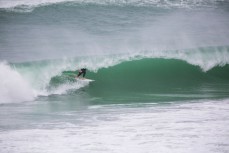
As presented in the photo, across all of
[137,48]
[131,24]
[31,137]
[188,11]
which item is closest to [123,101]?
[31,137]

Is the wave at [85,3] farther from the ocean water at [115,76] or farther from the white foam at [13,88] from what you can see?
the white foam at [13,88]

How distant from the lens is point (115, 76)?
64.0ft

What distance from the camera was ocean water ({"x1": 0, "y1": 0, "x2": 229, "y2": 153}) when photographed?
9.66m

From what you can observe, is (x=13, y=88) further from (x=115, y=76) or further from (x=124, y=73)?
(x=124, y=73)

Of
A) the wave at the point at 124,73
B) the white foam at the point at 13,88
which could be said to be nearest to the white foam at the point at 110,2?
the wave at the point at 124,73

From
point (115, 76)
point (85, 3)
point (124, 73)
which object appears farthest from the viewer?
point (85, 3)

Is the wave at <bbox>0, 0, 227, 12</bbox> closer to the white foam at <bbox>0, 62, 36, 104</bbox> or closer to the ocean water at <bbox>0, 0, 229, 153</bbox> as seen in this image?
the ocean water at <bbox>0, 0, 229, 153</bbox>

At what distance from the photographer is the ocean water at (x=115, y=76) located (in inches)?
380

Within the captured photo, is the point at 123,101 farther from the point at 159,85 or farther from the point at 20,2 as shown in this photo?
the point at 20,2

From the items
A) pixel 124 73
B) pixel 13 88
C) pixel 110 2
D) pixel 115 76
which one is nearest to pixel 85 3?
pixel 110 2

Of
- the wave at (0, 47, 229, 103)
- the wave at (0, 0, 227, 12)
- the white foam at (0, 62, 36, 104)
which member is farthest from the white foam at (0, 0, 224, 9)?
the white foam at (0, 62, 36, 104)

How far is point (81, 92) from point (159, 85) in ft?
10.2

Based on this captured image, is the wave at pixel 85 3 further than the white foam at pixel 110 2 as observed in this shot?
No

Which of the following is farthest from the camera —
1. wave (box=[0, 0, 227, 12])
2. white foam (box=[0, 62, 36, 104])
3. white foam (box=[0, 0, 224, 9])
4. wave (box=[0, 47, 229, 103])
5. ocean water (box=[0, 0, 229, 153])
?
white foam (box=[0, 0, 224, 9])
